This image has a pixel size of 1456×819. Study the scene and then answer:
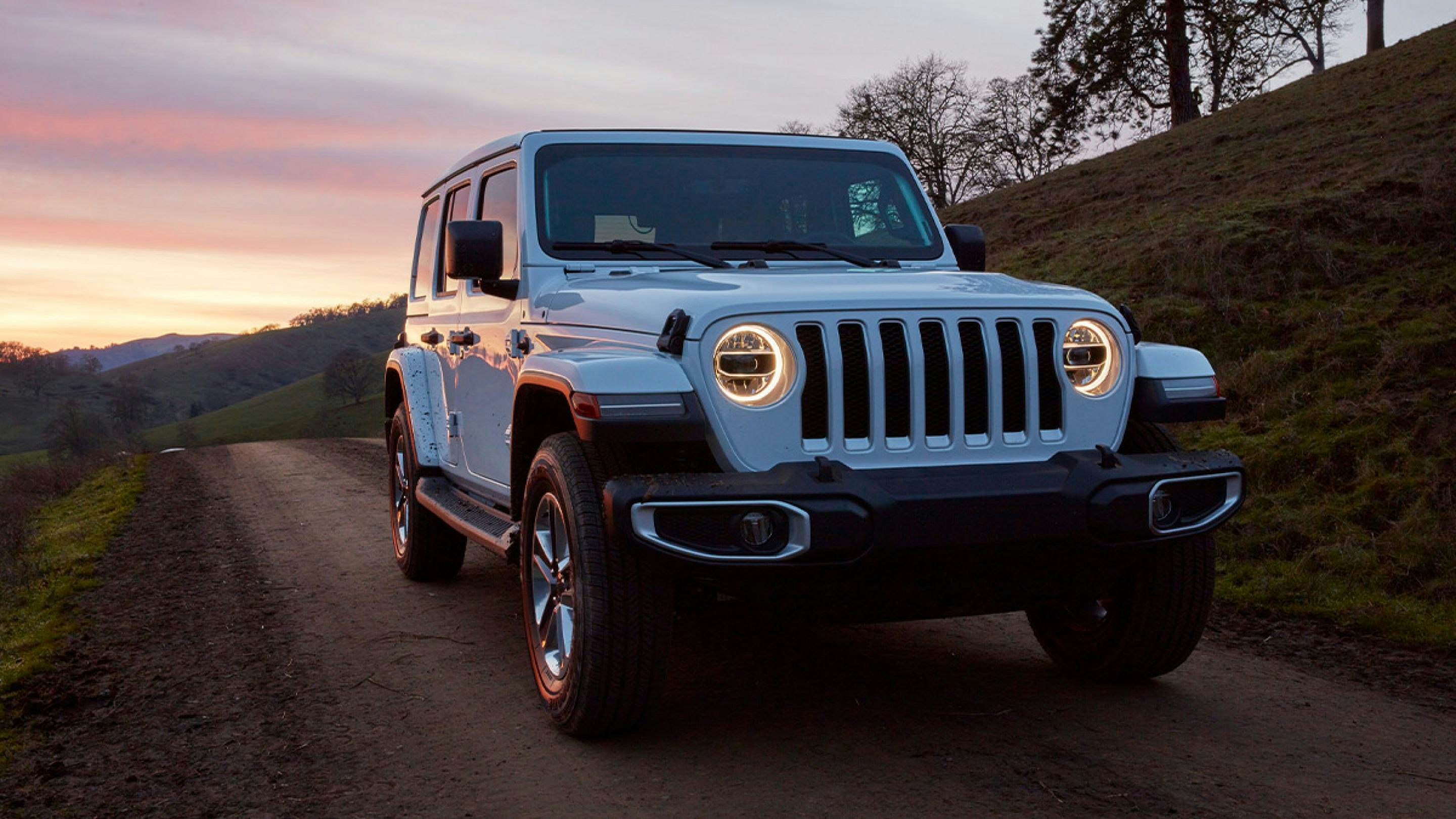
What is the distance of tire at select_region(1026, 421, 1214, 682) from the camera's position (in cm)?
419

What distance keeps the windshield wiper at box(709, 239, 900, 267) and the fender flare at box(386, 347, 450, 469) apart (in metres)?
2.19

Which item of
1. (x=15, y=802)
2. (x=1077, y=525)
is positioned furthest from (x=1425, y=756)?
(x=15, y=802)

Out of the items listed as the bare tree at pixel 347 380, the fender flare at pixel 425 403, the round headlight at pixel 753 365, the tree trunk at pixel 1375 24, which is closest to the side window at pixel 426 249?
the fender flare at pixel 425 403

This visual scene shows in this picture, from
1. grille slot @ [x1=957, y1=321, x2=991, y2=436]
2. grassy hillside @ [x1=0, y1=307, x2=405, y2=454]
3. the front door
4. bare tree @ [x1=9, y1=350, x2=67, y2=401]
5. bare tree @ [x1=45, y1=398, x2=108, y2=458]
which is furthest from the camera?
bare tree @ [x1=9, y1=350, x2=67, y2=401]

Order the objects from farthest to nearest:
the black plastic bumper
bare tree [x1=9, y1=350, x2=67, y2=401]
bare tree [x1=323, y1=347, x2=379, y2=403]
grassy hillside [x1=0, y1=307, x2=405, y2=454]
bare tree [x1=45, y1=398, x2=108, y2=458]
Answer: bare tree [x1=9, y1=350, x2=67, y2=401] < grassy hillside [x1=0, y1=307, x2=405, y2=454] < bare tree [x1=323, y1=347, x2=379, y2=403] < bare tree [x1=45, y1=398, x2=108, y2=458] < the black plastic bumper

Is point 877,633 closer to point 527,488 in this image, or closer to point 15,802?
point 527,488

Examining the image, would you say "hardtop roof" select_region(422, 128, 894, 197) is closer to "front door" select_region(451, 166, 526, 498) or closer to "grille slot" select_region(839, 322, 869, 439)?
"front door" select_region(451, 166, 526, 498)

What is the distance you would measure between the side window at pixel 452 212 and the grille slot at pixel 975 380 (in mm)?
3275

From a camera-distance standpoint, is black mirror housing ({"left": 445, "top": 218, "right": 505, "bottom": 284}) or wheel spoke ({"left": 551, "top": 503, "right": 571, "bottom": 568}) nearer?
wheel spoke ({"left": 551, "top": 503, "right": 571, "bottom": 568})

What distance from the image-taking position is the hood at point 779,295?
12.2ft

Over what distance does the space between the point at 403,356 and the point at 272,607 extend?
1.57 meters

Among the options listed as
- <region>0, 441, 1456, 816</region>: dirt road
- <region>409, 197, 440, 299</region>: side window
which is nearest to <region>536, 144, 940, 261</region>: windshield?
<region>0, 441, 1456, 816</region>: dirt road

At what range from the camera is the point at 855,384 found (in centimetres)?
370

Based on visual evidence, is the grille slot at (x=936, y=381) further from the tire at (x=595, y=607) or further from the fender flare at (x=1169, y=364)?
the tire at (x=595, y=607)
